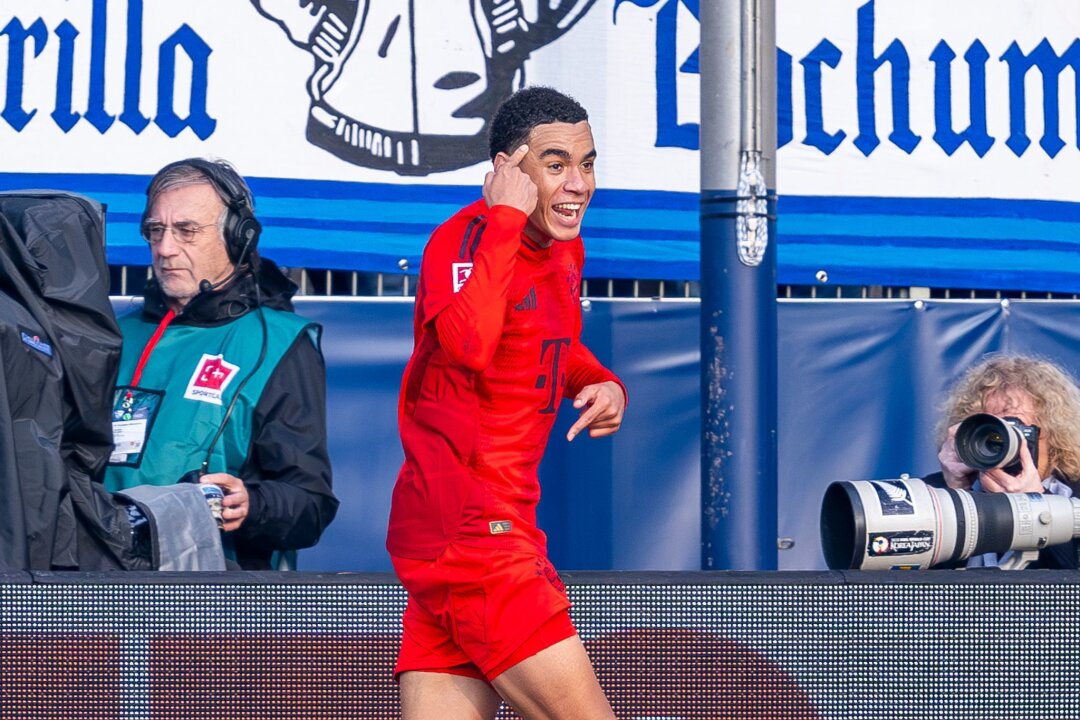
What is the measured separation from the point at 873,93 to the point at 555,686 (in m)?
3.32

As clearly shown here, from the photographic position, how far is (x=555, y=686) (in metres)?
2.64

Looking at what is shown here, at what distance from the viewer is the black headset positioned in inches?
177

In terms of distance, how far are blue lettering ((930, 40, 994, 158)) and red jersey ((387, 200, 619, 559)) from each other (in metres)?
3.01

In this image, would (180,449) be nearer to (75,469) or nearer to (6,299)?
(75,469)

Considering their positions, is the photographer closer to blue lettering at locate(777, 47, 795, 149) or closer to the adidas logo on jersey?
blue lettering at locate(777, 47, 795, 149)

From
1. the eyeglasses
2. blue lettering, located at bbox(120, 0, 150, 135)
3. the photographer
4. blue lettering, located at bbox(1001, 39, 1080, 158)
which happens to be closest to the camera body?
the photographer

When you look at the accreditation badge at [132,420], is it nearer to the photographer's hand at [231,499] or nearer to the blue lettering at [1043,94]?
the photographer's hand at [231,499]

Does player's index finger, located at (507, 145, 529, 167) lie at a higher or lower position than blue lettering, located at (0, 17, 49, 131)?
lower

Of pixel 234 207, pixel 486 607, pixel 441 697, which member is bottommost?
pixel 441 697

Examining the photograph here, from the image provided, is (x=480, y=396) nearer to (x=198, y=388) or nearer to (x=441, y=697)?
(x=441, y=697)

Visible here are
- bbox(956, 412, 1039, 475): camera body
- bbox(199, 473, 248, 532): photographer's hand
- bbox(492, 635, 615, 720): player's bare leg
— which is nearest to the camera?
bbox(492, 635, 615, 720): player's bare leg

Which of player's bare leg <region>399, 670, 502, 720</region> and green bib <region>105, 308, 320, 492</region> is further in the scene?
green bib <region>105, 308, 320, 492</region>

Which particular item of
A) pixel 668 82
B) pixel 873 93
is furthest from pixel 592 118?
pixel 873 93

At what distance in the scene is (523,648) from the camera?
2633mm
